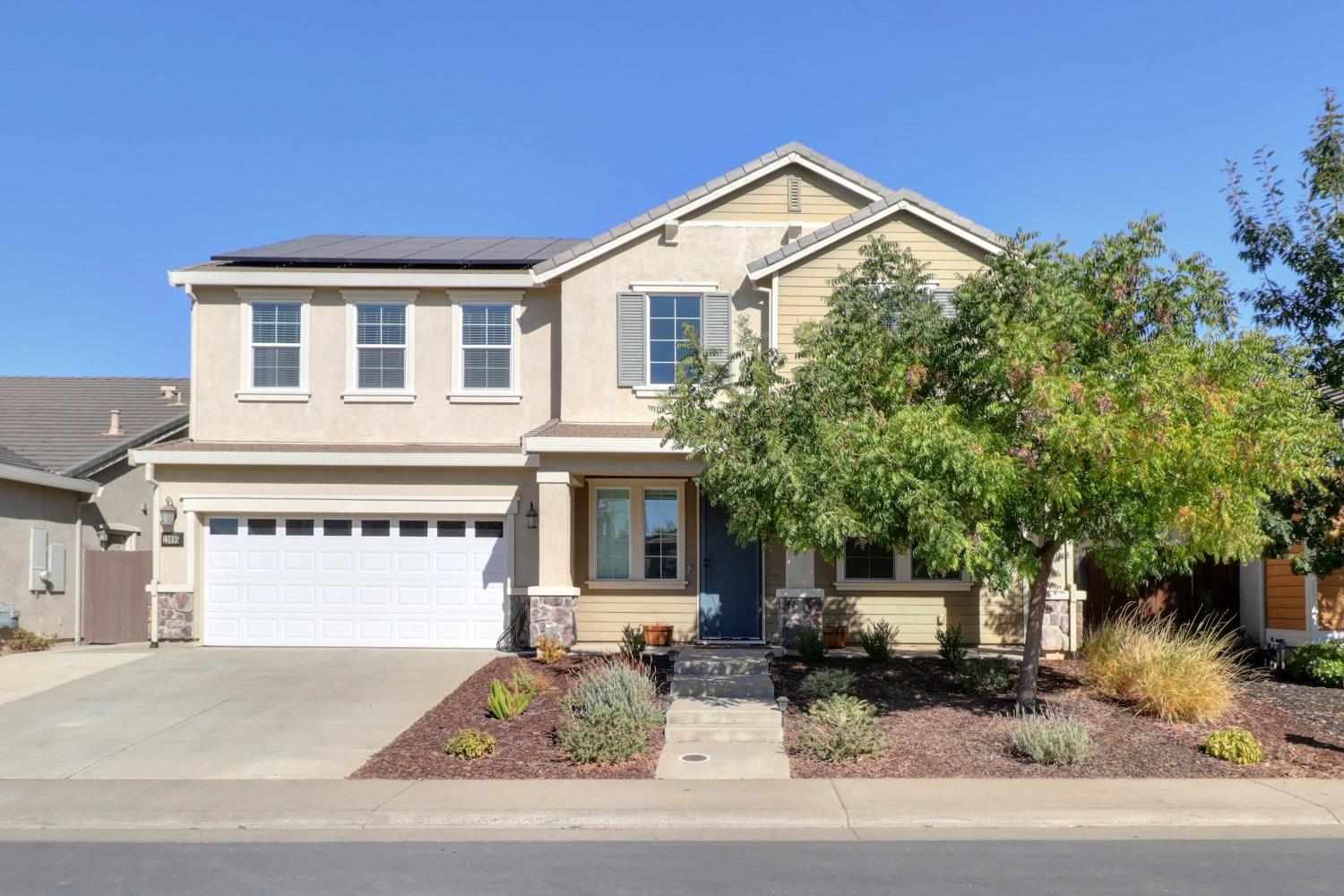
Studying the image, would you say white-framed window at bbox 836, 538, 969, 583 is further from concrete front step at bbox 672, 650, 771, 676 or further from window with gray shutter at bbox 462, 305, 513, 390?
window with gray shutter at bbox 462, 305, 513, 390

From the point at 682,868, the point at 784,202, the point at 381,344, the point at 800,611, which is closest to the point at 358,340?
the point at 381,344

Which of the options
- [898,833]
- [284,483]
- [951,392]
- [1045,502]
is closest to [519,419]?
[284,483]

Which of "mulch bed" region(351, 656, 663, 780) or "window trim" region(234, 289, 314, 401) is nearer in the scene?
"mulch bed" region(351, 656, 663, 780)

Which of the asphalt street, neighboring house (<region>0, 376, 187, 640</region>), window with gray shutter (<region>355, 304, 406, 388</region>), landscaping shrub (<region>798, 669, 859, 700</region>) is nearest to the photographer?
the asphalt street

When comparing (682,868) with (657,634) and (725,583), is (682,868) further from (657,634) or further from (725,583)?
(725,583)

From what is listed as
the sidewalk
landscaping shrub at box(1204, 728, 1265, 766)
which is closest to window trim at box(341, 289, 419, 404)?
the sidewalk

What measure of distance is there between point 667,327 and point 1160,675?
866cm

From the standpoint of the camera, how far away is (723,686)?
41.1 ft

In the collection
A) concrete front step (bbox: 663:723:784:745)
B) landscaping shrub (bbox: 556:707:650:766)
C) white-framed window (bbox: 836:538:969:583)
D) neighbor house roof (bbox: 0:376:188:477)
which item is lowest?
concrete front step (bbox: 663:723:784:745)

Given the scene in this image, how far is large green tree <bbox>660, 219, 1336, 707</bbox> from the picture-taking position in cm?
942

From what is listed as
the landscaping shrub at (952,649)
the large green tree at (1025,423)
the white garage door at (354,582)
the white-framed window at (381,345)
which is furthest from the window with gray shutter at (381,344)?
the landscaping shrub at (952,649)

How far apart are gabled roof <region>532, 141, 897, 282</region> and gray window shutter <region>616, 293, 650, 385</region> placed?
1.01 meters

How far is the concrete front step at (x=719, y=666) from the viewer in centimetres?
1345

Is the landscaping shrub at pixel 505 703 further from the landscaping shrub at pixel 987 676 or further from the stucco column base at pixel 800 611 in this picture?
the landscaping shrub at pixel 987 676
